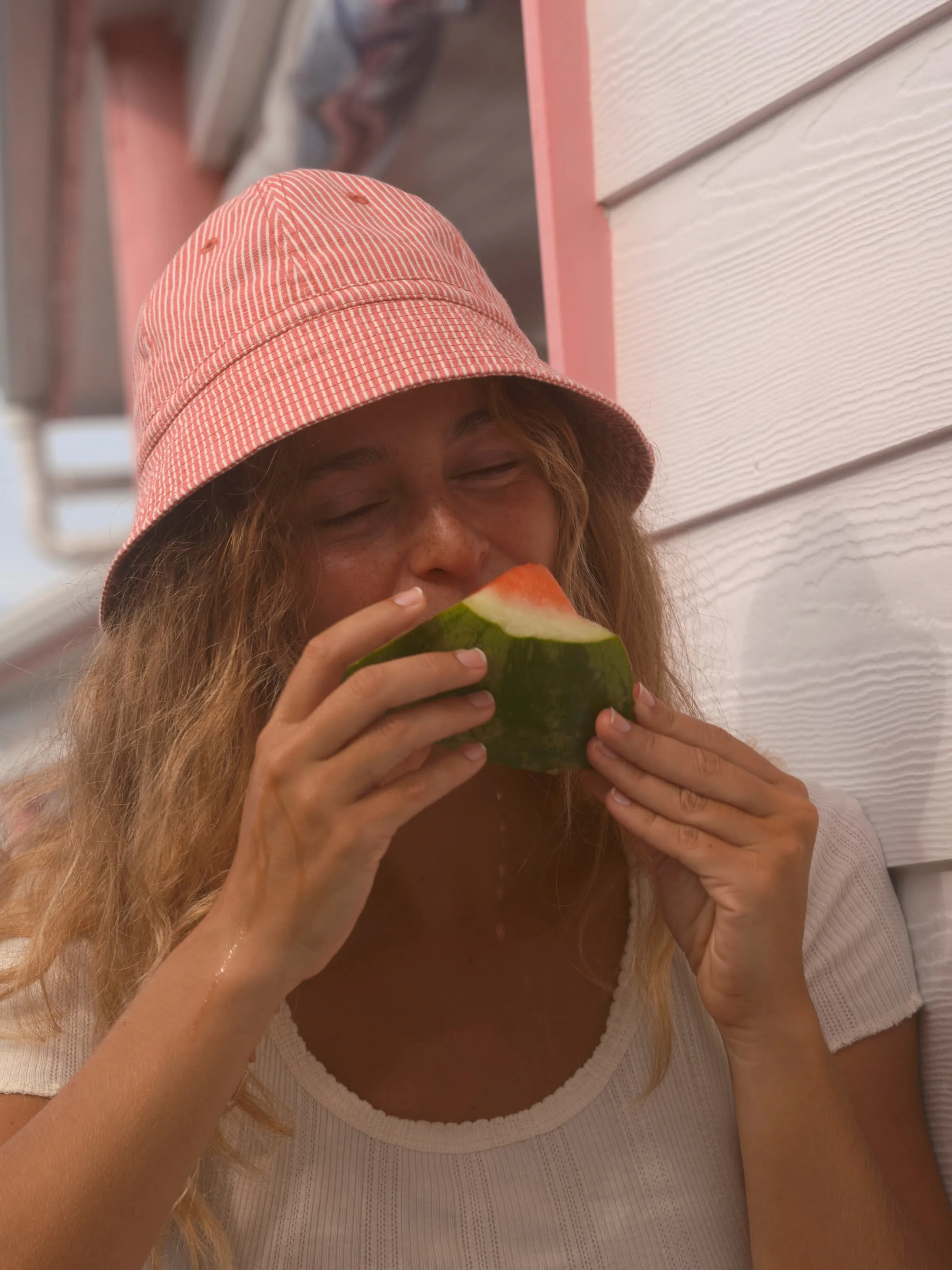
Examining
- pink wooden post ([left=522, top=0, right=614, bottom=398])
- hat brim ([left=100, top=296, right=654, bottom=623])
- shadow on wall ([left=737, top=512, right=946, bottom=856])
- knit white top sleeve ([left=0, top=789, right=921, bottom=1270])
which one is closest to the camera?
hat brim ([left=100, top=296, right=654, bottom=623])

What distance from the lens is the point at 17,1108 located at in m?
1.46

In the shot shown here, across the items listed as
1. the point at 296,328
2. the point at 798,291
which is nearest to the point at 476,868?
the point at 296,328

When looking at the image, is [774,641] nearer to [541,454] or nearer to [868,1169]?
[541,454]

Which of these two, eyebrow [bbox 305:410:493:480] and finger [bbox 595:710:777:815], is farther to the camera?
eyebrow [bbox 305:410:493:480]

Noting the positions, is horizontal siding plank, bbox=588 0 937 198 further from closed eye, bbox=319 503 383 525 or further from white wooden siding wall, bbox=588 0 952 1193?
closed eye, bbox=319 503 383 525

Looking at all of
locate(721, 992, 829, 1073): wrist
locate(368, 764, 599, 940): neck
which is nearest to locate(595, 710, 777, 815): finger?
locate(721, 992, 829, 1073): wrist

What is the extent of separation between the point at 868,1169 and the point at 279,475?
108cm

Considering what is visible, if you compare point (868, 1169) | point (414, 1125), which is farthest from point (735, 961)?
point (414, 1125)

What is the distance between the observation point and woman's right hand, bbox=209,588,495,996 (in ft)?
3.82

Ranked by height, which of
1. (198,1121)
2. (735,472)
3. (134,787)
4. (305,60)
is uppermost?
(305,60)

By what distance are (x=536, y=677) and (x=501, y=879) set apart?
61 centimetres

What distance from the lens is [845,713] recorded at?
170 cm

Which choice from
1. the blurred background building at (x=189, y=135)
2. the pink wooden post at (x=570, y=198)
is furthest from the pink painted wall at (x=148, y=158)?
the pink wooden post at (x=570, y=198)

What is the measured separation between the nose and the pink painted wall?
3.80 m
